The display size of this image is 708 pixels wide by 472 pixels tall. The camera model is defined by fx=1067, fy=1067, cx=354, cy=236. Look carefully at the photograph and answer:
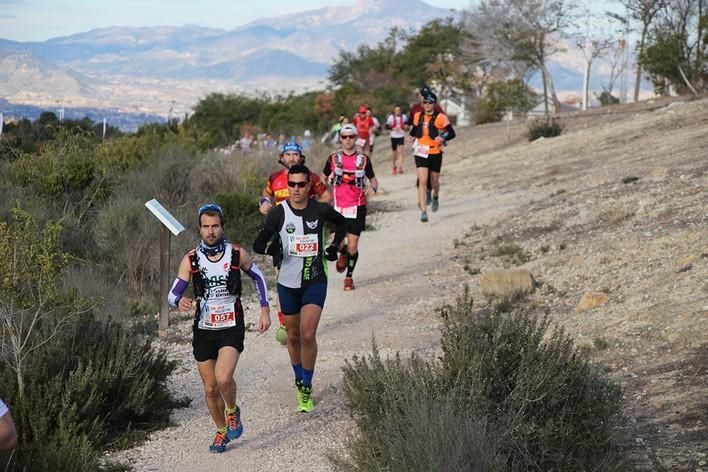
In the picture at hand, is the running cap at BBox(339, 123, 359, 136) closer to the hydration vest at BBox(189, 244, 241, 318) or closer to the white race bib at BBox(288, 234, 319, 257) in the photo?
the white race bib at BBox(288, 234, 319, 257)

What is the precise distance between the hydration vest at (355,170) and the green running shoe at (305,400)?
372 cm

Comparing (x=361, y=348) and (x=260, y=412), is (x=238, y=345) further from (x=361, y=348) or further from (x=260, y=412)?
(x=361, y=348)

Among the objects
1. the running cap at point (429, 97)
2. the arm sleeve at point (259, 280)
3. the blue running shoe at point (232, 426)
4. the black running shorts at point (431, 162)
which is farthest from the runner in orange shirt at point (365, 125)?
the blue running shoe at point (232, 426)

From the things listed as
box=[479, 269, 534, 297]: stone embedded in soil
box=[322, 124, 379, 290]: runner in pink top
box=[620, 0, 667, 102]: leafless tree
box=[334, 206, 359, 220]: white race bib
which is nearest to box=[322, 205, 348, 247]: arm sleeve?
box=[322, 124, 379, 290]: runner in pink top

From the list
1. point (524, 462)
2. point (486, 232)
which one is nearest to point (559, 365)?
point (524, 462)

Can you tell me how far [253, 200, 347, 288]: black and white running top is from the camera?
26.0 ft

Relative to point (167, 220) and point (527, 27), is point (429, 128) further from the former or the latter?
point (527, 27)

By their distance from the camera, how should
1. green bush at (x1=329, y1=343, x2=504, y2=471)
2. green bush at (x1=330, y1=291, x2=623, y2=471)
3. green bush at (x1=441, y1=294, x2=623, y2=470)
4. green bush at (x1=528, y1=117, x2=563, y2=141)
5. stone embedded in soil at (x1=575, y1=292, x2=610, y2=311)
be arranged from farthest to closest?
green bush at (x1=528, y1=117, x2=563, y2=141) → stone embedded in soil at (x1=575, y1=292, x2=610, y2=311) → green bush at (x1=441, y1=294, x2=623, y2=470) → green bush at (x1=330, y1=291, x2=623, y2=471) → green bush at (x1=329, y1=343, x2=504, y2=471)

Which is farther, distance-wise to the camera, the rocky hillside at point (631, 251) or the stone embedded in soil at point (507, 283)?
the stone embedded in soil at point (507, 283)

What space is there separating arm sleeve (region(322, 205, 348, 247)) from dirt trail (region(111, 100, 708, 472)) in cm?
124

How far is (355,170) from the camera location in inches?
448

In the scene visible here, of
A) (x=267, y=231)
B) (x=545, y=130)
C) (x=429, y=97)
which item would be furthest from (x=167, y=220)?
(x=545, y=130)

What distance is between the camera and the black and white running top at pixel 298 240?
7922 millimetres

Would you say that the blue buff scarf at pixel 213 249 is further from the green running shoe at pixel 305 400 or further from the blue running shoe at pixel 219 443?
the green running shoe at pixel 305 400
